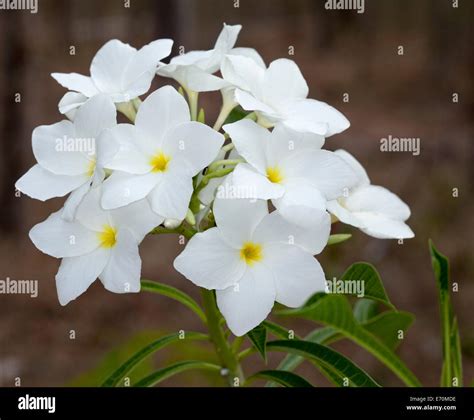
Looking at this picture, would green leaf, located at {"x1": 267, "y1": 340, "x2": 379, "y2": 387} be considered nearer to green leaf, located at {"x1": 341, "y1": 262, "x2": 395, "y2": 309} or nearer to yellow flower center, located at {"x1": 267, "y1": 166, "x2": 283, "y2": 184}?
green leaf, located at {"x1": 341, "y1": 262, "x2": 395, "y2": 309}

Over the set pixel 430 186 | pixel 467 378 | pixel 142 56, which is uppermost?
pixel 142 56

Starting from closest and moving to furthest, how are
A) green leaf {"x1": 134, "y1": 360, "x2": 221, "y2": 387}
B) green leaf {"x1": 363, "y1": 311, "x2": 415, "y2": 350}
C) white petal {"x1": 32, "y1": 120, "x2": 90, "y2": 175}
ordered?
white petal {"x1": 32, "y1": 120, "x2": 90, "y2": 175} → green leaf {"x1": 134, "y1": 360, "x2": 221, "y2": 387} → green leaf {"x1": 363, "y1": 311, "x2": 415, "y2": 350}

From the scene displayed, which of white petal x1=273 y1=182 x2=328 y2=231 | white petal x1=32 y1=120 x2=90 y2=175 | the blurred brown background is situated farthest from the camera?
the blurred brown background

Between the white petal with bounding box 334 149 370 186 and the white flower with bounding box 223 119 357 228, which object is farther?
the white petal with bounding box 334 149 370 186

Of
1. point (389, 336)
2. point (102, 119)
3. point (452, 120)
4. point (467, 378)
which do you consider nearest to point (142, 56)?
point (102, 119)

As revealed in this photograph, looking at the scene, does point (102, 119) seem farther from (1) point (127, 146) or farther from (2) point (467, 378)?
(2) point (467, 378)

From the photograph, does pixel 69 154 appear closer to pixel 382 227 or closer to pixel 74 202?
pixel 74 202

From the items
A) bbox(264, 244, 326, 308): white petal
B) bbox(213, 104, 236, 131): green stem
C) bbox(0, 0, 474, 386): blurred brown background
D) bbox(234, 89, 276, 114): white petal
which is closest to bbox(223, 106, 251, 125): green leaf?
bbox(213, 104, 236, 131): green stem
